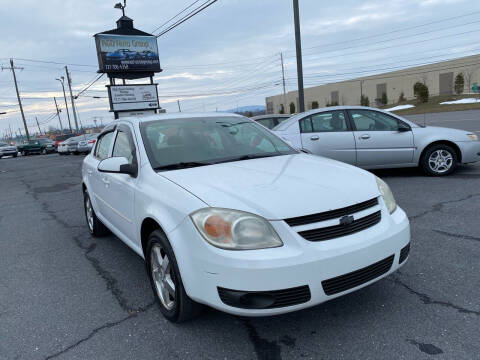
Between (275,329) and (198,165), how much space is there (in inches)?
57.1

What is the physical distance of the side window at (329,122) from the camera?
7.42 meters

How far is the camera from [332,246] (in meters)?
2.22

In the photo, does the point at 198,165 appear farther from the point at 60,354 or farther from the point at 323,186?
the point at 60,354

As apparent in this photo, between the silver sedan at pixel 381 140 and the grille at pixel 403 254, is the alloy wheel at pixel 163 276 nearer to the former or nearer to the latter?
the grille at pixel 403 254

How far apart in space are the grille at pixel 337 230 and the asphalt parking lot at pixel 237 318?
28.7 inches

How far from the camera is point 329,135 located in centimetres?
739

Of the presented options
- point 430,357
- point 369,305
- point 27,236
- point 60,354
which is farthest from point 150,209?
point 27,236

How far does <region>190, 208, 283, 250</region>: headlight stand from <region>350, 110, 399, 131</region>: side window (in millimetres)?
5738

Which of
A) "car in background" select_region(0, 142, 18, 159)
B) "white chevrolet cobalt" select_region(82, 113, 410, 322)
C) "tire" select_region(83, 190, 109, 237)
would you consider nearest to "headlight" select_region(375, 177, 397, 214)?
"white chevrolet cobalt" select_region(82, 113, 410, 322)

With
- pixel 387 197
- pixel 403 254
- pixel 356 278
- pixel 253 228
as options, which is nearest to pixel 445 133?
pixel 387 197

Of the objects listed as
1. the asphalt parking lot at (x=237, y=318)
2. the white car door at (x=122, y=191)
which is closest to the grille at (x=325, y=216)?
the asphalt parking lot at (x=237, y=318)

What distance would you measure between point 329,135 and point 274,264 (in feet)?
18.7

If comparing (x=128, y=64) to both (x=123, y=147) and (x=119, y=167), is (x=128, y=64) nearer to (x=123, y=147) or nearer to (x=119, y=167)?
(x=123, y=147)

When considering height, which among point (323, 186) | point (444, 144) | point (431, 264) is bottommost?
point (431, 264)
